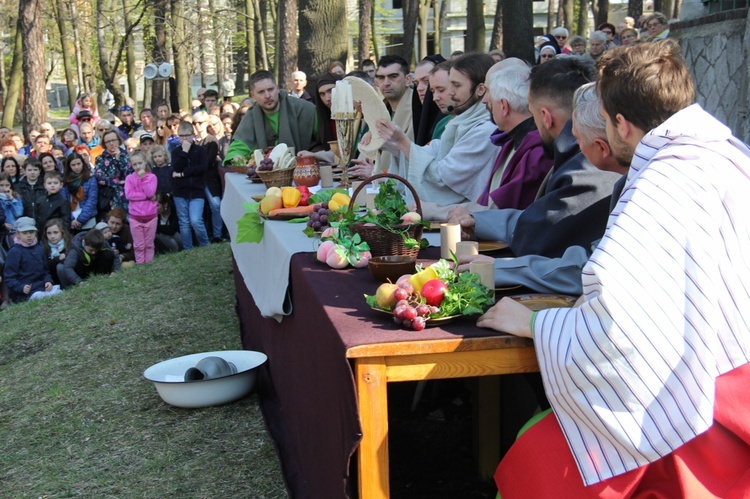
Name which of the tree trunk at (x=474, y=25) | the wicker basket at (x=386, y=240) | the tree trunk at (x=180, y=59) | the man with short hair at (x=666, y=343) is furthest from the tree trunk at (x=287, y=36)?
the man with short hair at (x=666, y=343)

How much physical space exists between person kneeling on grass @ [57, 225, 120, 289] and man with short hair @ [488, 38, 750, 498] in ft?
24.2

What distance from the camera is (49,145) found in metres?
11.2

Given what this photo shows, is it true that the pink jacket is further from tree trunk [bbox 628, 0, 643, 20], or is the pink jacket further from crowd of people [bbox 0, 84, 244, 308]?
tree trunk [bbox 628, 0, 643, 20]

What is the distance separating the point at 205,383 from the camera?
429 centimetres

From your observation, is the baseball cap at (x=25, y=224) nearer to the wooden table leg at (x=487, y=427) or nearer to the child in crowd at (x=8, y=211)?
the child in crowd at (x=8, y=211)

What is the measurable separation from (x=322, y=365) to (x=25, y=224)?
6747mm

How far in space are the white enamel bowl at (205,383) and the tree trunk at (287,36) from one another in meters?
9.99

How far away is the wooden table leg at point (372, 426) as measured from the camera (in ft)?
7.23

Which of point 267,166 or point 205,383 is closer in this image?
point 205,383

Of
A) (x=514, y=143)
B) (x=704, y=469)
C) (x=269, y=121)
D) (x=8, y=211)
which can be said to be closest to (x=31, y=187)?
(x=8, y=211)

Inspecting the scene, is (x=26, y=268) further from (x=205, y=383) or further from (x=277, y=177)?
(x=205, y=383)

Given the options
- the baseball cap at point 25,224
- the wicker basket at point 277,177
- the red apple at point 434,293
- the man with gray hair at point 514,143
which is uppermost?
the man with gray hair at point 514,143

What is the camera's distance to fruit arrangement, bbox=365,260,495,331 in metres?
2.26

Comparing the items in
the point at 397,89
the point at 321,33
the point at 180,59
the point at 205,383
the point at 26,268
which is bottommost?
the point at 26,268
